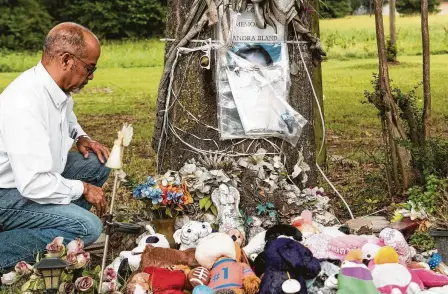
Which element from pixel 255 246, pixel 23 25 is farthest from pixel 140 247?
pixel 23 25

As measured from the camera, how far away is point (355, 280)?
332 cm

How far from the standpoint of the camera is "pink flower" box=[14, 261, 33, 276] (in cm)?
362

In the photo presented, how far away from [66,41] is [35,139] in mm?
509

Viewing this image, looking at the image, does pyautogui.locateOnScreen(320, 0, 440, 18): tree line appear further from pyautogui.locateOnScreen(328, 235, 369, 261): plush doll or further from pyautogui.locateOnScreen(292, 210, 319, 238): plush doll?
pyautogui.locateOnScreen(328, 235, 369, 261): plush doll

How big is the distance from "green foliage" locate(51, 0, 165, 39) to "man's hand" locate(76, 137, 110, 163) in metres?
20.3

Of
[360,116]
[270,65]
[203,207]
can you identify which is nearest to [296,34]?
[270,65]

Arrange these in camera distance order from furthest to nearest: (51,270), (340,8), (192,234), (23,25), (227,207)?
(340,8) → (23,25) → (227,207) → (192,234) → (51,270)

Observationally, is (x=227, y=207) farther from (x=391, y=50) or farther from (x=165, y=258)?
(x=391, y=50)

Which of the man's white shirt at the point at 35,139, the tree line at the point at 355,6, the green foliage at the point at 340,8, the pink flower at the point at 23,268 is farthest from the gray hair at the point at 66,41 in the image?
the green foliage at the point at 340,8

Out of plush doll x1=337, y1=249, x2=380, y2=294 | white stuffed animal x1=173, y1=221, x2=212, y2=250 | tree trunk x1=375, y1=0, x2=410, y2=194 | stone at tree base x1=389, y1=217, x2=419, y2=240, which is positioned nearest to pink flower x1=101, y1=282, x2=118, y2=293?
white stuffed animal x1=173, y1=221, x2=212, y2=250

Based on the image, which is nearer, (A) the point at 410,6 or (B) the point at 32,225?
(B) the point at 32,225

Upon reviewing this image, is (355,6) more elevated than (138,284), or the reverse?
(138,284)

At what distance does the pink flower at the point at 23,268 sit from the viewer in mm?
3619

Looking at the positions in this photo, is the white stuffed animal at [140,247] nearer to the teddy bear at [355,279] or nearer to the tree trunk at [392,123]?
the teddy bear at [355,279]
